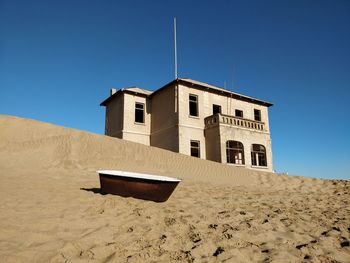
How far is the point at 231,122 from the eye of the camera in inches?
846

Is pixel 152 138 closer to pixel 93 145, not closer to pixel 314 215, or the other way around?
pixel 93 145

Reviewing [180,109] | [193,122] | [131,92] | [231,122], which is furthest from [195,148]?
[131,92]

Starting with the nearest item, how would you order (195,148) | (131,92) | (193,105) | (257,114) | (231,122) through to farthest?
(231,122) → (195,148) → (193,105) → (131,92) → (257,114)

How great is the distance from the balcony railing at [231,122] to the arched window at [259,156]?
2088 millimetres

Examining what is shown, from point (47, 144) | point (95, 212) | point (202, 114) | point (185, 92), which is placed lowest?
point (95, 212)

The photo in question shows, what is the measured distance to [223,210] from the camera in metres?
6.32

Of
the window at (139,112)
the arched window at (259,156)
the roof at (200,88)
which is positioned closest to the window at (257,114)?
the roof at (200,88)

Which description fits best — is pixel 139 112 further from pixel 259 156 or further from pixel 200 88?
pixel 259 156

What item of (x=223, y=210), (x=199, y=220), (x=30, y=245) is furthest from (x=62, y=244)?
(x=223, y=210)

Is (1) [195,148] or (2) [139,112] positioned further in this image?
(2) [139,112]

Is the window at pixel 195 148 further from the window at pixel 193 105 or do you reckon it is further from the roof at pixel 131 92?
the roof at pixel 131 92

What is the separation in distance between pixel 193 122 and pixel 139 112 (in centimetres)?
562

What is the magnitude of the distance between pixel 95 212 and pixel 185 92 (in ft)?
58.2

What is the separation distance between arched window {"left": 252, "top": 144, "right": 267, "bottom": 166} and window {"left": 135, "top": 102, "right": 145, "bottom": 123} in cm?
1054
